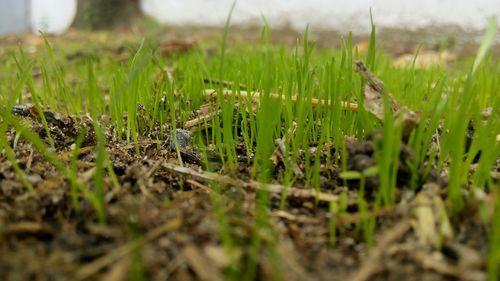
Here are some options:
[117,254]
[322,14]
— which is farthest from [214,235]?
[322,14]

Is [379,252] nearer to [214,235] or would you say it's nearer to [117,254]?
[214,235]

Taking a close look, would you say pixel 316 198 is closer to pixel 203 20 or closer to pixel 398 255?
pixel 398 255

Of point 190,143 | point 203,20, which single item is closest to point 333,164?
point 190,143

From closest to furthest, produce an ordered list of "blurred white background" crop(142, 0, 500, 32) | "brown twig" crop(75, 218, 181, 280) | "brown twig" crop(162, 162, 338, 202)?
"brown twig" crop(75, 218, 181, 280) → "brown twig" crop(162, 162, 338, 202) → "blurred white background" crop(142, 0, 500, 32)

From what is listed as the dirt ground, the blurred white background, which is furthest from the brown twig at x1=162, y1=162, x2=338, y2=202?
the blurred white background

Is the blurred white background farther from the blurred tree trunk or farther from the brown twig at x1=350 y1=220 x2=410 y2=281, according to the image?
the brown twig at x1=350 y1=220 x2=410 y2=281

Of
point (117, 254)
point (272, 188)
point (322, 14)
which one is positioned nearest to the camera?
point (117, 254)

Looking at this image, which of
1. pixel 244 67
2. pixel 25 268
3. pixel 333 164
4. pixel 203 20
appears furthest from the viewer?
pixel 203 20
